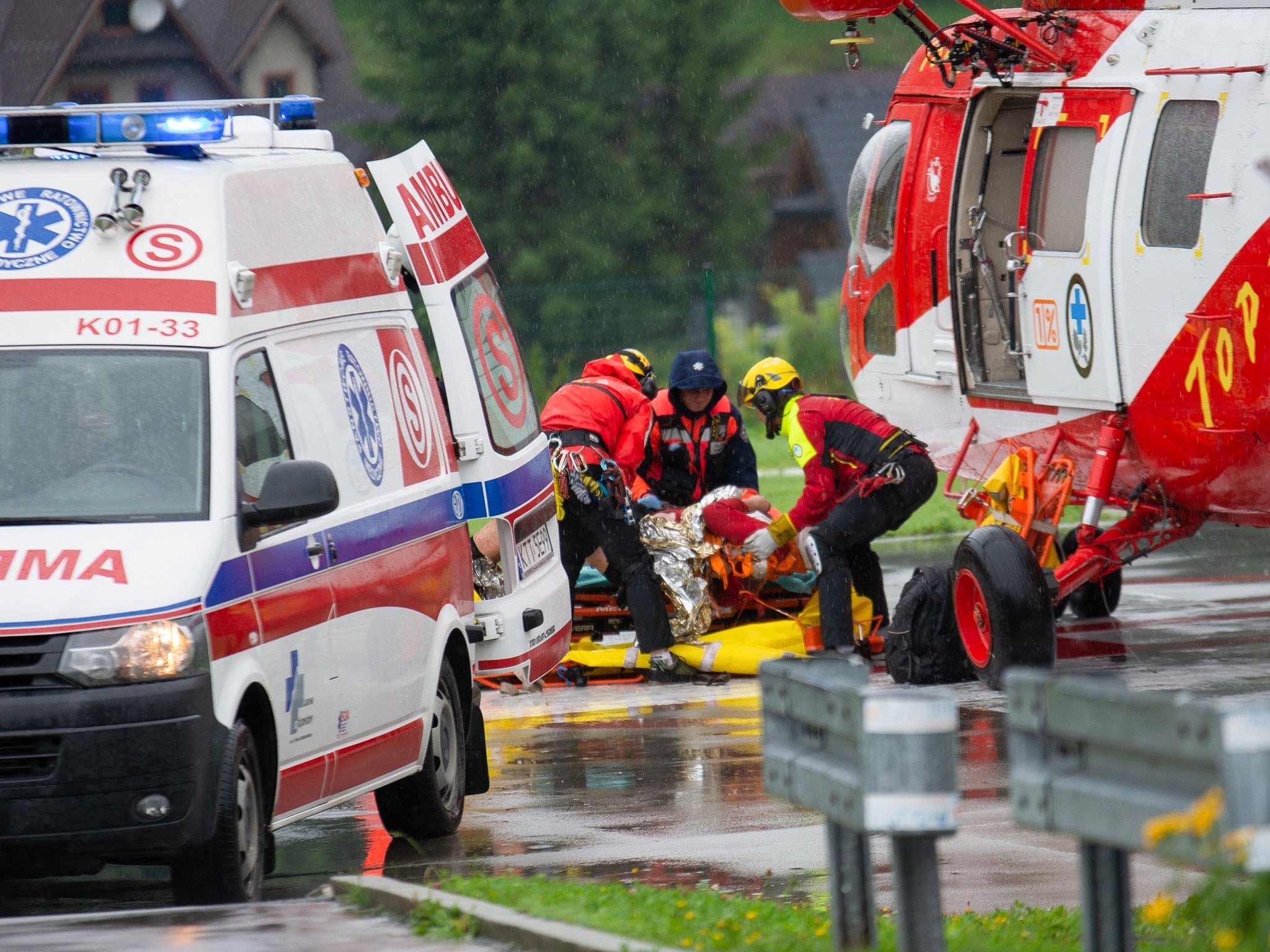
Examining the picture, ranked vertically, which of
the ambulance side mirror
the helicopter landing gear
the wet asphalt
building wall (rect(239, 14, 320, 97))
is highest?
building wall (rect(239, 14, 320, 97))

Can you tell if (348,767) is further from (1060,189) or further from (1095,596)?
(1095,596)

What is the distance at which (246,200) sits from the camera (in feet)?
24.2

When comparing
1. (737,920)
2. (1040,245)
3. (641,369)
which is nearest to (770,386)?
(641,369)

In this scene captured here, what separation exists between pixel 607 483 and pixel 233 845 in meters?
5.88

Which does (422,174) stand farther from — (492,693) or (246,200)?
(492,693)

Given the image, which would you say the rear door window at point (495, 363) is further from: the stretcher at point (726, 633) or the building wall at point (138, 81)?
the building wall at point (138, 81)

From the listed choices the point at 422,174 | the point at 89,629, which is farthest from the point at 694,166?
the point at 89,629

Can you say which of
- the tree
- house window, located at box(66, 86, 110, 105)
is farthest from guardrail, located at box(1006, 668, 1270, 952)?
house window, located at box(66, 86, 110, 105)

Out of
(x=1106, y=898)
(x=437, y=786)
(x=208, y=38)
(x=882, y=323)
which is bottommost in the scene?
(x=437, y=786)

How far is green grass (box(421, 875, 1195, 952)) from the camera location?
5.31m

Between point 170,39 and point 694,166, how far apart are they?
12.3 meters

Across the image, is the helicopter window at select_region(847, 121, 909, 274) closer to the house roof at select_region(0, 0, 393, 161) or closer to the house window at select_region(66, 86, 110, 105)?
the house roof at select_region(0, 0, 393, 161)

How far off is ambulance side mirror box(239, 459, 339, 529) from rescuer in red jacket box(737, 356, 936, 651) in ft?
18.7

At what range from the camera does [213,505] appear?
6.66 metres
